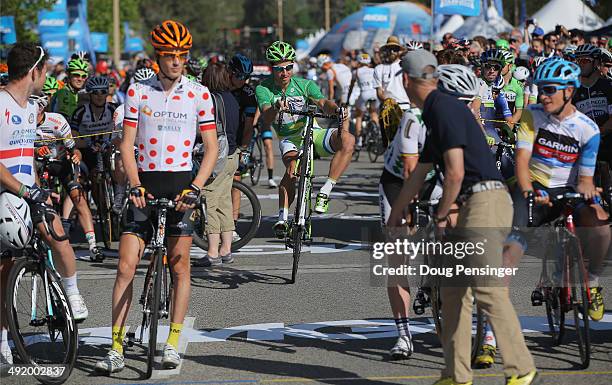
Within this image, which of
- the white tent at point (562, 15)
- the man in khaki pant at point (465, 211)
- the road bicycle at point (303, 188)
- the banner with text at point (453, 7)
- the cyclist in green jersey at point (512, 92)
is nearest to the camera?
the man in khaki pant at point (465, 211)

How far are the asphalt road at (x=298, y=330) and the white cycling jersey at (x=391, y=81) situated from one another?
6.01m

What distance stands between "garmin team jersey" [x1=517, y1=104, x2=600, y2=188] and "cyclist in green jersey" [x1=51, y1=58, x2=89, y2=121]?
8335mm

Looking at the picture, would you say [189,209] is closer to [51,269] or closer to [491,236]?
[51,269]

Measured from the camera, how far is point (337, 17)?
14625 centimetres

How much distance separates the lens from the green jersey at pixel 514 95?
1353 centimetres

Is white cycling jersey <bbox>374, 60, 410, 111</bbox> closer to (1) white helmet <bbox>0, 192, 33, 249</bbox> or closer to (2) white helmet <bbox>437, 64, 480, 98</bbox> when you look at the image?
(2) white helmet <bbox>437, 64, 480, 98</bbox>

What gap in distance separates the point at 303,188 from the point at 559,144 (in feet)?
12.3

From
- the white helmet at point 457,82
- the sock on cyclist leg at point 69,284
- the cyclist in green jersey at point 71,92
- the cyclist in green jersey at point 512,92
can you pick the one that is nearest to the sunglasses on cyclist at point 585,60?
the cyclist in green jersey at point 512,92

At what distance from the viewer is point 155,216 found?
24.0 feet

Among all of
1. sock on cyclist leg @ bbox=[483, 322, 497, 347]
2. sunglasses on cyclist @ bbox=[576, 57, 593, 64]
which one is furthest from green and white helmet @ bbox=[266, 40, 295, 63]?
sock on cyclist leg @ bbox=[483, 322, 497, 347]

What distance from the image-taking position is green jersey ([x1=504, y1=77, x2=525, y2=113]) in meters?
13.5

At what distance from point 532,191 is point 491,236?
0.90 metres

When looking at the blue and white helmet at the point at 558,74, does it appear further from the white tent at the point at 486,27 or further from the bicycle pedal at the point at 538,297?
the white tent at the point at 486,27

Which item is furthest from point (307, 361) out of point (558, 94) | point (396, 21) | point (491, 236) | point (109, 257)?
point (396, 21)
